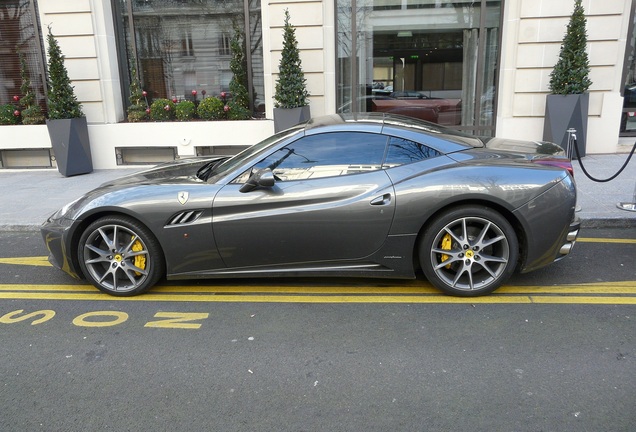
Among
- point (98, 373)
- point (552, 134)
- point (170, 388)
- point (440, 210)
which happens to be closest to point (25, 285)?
point (98, 373)

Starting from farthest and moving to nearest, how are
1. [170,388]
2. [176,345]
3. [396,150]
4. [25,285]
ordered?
[25,285] → [396,150] → [176,345] → [170,388]

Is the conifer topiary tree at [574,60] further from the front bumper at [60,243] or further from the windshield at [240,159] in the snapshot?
the front bumper at [60,243]

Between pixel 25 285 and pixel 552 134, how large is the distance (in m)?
8.77

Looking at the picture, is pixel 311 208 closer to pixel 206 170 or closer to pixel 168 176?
pixel 206 170

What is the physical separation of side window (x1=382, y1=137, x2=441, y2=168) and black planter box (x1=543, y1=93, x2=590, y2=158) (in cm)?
619

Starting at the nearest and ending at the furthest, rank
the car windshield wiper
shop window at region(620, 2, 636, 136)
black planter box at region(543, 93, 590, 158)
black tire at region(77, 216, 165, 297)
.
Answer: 1. black tire at region(77, 216, 165, 297)
2. the car windshield wiper
3. black planter box at region(543, 93, 590, 158)
4. shop window at region(620, 2, 636, 136)

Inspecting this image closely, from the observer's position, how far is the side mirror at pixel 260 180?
3.96 meters

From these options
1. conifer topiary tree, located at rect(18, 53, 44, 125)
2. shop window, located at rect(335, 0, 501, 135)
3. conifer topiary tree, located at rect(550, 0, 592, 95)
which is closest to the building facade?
shop window, located at rect(335, 0, 501, 135)

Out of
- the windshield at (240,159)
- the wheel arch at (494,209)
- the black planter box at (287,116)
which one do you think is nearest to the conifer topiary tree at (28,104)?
the black planter box at (287,116)

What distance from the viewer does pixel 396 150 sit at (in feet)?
13.8

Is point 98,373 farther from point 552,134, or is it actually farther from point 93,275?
point 552,134

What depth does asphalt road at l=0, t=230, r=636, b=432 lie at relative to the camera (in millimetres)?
2736

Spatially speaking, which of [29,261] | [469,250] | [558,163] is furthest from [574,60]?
[29,261]

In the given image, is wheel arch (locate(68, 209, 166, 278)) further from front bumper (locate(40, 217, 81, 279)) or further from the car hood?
the car hood
